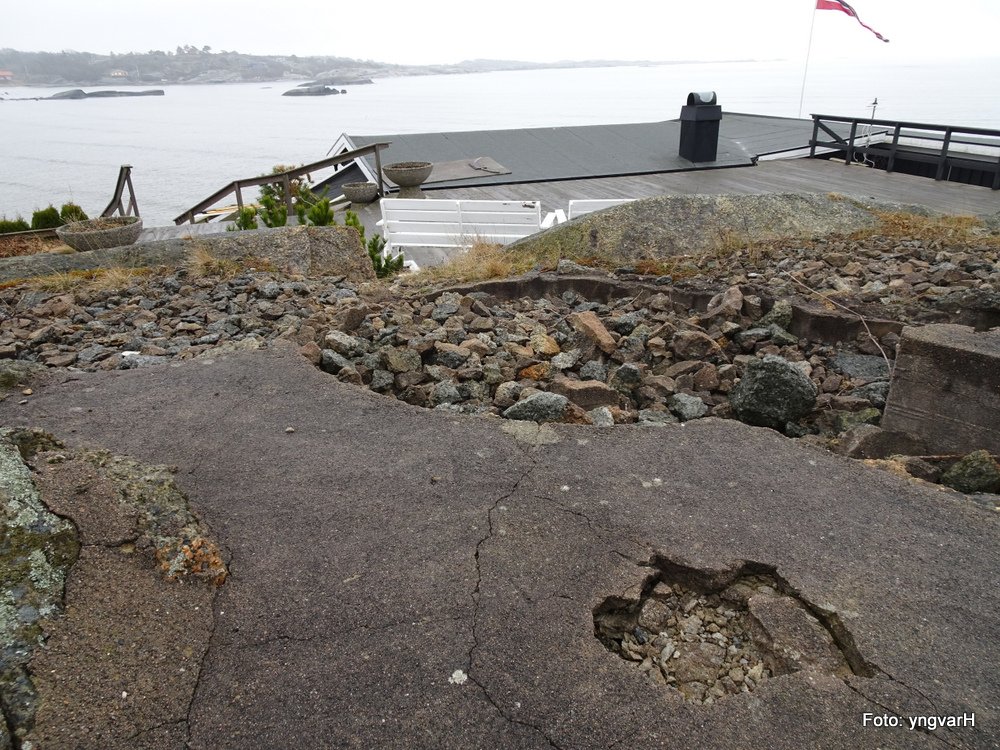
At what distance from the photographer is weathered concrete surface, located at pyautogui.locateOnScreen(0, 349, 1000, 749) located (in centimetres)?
201

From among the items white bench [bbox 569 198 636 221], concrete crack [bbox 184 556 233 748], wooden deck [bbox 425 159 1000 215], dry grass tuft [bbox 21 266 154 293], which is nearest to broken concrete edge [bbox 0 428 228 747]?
concrete crack [bbox 184 556 233 748]

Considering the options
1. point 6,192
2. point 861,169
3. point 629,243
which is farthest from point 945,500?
point 6,192

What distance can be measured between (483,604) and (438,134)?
22.4 m

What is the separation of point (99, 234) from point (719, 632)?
887 centimetres

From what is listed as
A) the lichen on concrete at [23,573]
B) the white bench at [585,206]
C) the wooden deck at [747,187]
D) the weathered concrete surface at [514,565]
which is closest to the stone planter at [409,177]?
the wooden deck at [747,187]

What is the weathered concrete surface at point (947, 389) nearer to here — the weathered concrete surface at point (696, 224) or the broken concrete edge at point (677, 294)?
the broken concrete edge at point (677, 294)

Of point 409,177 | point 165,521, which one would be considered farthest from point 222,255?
point 409,177

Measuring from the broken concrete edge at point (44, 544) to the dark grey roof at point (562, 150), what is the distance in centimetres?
1412

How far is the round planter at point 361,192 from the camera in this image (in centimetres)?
1602

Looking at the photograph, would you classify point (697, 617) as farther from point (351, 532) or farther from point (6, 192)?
point (6, 192)

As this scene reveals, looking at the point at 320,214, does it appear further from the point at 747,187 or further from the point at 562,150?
the point at 562,150

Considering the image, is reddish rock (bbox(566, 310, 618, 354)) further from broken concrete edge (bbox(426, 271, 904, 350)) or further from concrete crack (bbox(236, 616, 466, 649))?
concrete crack (bbox(236, 616, 466, 649))

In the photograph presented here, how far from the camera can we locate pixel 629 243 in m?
8.20

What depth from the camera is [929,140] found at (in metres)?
17.0
